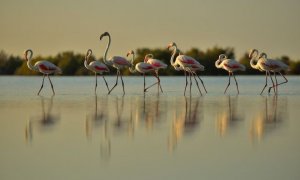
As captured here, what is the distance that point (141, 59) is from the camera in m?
39.4

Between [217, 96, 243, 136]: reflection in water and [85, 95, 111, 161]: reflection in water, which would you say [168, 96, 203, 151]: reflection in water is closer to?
[217, 96, 243, 136]: reflection in water

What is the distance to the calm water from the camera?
5.62 metres

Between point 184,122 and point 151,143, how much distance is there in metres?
2.07

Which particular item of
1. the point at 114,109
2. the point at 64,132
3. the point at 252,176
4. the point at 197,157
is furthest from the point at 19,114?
the point at 252,176

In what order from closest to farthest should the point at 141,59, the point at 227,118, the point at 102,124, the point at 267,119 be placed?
the point at 102,124
the point at 267,119
the point at 227,118
the point at 141,59

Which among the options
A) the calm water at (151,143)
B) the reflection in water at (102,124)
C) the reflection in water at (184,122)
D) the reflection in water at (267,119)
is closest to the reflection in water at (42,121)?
the calm water at (151,143)

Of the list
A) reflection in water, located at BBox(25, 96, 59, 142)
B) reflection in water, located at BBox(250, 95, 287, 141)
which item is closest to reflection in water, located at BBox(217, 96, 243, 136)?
reflection in water, located at BBox(250, 95, 287, 141)

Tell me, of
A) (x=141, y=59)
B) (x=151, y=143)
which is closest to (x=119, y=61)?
(x=151, y=143)

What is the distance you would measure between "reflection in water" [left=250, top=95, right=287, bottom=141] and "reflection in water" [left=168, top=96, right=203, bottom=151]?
32.2 inches

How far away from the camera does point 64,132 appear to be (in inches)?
320

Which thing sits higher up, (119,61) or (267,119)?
(119,61)

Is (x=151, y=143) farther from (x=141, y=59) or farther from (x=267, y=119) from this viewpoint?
(x=141, y=59)

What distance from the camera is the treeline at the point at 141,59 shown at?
3959 cm

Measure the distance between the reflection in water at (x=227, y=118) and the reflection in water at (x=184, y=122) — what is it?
0.34 metres
